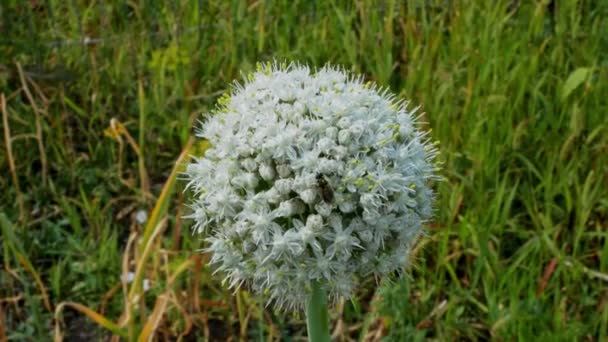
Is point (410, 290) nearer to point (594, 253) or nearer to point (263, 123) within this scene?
point (594, 253)

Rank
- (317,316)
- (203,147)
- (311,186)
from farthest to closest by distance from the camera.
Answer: (203,147) → (317,316) → (311,186)

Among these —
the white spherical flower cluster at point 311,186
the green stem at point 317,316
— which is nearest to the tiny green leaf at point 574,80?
the white spherical flower cluster at point 311,186

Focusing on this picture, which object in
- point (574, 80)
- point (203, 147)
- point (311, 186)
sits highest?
point (311, 186)

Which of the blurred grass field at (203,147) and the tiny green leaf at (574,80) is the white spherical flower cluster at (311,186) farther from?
the tiny green leaf at (574,80)

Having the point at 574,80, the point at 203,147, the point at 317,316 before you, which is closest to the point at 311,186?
the point at 317,316

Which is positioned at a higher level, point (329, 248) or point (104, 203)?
point (329, 248)

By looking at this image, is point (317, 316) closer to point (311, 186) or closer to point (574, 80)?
point (311, 186)

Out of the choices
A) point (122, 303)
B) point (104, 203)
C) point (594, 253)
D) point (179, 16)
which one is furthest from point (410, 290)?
point (179, 16)
